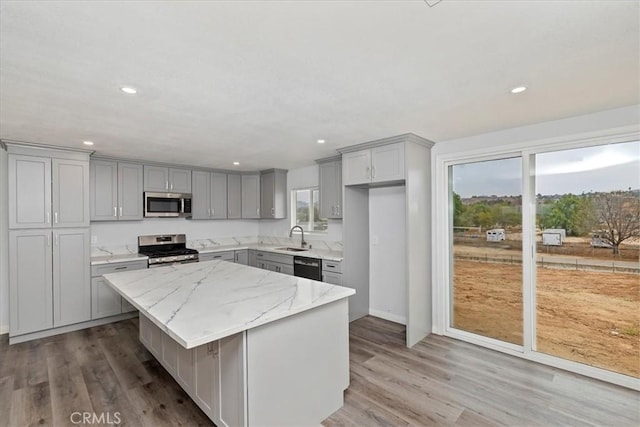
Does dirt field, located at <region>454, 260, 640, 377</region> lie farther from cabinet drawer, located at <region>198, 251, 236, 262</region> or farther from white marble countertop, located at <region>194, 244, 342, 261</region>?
cabinet drawer, located at <region>198, 251, 236, 262</region>

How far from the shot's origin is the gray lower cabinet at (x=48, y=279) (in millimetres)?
3494

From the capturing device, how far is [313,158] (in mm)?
4586

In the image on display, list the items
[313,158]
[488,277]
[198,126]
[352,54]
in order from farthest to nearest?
[313,158] → [488,277] → [198,126] → [352,54]

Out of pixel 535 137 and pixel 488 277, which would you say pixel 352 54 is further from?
pixel 488 277

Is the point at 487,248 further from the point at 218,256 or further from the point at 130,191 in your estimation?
the point at 130,191

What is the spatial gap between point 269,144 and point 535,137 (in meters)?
2.86

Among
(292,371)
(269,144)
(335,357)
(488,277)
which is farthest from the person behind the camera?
(269,144)

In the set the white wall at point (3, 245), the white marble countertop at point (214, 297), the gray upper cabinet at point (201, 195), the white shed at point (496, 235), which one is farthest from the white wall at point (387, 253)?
the white wall at point (3, 245)

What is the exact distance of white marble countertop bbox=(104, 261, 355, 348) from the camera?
1.61 metres

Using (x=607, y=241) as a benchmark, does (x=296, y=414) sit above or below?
below

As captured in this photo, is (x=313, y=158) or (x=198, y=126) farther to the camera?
(x=313, y=158)

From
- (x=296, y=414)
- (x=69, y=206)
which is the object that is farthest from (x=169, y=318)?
(x=69, y=206)

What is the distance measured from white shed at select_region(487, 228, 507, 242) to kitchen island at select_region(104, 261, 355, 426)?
6.63 feet

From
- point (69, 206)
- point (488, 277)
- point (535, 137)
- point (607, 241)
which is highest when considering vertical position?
point (535, 137)
